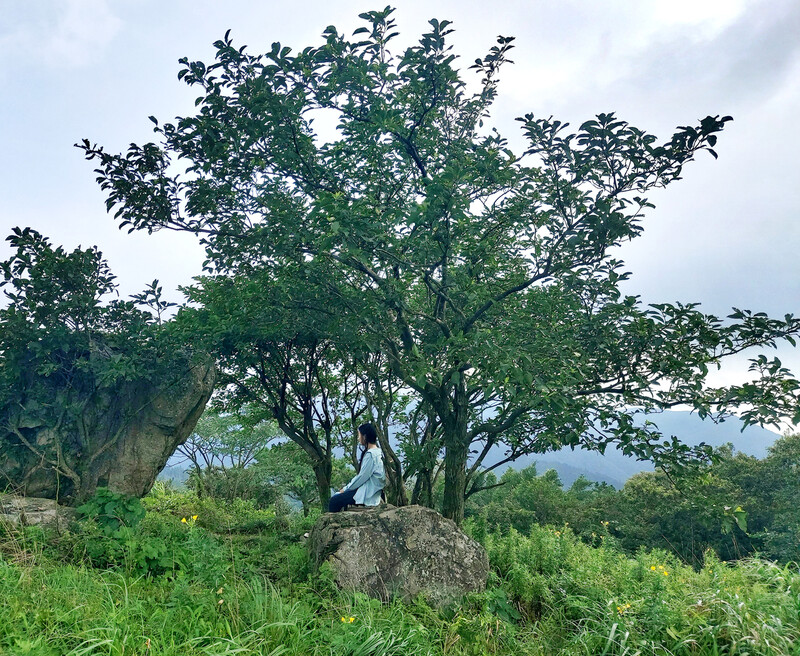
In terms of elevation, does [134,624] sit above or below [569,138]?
below

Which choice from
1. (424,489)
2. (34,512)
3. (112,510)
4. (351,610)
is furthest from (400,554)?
(34,512)

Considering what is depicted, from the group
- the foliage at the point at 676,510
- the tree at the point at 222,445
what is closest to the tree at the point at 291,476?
the tree at the point at 222,445

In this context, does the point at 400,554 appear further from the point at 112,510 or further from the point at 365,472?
the point at 112,510

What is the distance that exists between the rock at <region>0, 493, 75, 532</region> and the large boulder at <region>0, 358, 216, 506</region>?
25cm

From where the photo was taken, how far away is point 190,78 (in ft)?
21.8

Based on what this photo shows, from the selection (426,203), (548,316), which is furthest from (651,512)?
(426,203)

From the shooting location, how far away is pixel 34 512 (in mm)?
7113

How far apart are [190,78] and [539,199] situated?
455cm

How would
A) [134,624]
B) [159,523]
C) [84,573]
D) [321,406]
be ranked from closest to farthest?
1. [134,624]
2. [84,573]
3. [159,523]
4. [321,406]

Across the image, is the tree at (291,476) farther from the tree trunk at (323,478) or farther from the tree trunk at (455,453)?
the tree trunk at (455,453)

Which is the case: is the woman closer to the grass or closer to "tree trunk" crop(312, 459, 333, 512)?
the grass

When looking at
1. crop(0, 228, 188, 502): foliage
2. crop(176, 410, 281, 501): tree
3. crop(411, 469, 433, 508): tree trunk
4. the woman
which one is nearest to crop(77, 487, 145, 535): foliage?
crop(0, 228, 188, 502): foliage

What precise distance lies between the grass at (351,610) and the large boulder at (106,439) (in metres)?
1.53

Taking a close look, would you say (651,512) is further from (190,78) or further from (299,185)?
(190,78)
